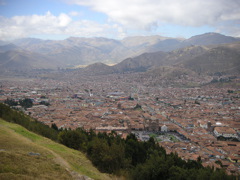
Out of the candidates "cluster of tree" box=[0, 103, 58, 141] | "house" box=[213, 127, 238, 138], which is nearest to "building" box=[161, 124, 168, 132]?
"house" box=[213, 127, 238, 138]

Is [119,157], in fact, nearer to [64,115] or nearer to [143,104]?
[64,115]

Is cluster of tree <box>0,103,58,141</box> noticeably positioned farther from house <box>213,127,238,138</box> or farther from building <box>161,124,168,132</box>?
house <box>213,127,238,138</box>

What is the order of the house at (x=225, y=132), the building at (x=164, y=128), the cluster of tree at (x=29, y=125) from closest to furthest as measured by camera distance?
the cluster of tree at (x=29, y=125) → the house at (x=225, y=132) → the building at (x=164, y=128)

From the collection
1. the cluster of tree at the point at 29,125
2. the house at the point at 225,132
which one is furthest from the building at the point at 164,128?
the cluster of tree at the point at 29,125

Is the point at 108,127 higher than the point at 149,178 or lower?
lower

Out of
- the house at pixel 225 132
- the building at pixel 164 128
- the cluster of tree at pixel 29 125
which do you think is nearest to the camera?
the cluster of tree at pixel 29 125

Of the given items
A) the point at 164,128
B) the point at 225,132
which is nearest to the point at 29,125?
the point at 164,128

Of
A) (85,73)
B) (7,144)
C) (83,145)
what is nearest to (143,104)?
(83,145)

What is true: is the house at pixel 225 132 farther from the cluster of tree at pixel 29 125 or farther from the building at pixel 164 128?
the cluster of tree at pixel 29 125

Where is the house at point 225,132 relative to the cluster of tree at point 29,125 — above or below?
below

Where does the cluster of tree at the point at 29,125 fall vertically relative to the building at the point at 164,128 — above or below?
above

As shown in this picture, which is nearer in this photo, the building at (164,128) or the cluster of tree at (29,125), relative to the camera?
the cluster of tree at (29,125)
